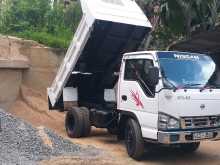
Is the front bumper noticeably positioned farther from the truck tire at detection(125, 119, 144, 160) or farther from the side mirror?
the side mirror

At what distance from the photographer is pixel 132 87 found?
34.8ft

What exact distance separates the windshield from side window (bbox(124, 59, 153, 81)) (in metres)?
0.40

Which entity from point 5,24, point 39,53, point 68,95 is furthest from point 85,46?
point 5,24

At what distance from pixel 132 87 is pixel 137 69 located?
408 mm

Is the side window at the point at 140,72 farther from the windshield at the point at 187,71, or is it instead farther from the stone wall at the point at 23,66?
the stone wall at the point at 23,66

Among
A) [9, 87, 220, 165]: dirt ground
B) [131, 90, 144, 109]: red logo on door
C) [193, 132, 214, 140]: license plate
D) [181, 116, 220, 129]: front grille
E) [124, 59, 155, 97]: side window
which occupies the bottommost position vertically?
[9, 87, 220, 165]: dirt ground

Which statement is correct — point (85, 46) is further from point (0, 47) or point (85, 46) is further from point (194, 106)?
point (0, 47)

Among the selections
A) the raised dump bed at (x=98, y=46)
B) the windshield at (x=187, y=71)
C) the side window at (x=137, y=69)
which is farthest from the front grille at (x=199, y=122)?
the raised dump bed at (x=98, y=46)

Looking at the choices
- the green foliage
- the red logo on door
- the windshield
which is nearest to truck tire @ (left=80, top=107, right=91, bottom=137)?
the red logo on door

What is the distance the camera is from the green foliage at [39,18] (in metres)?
20.6

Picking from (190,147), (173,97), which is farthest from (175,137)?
(190,147)

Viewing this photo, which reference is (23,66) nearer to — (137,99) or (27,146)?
(27,146)

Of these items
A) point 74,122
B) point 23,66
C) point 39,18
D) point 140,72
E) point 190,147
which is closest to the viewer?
point 140,72

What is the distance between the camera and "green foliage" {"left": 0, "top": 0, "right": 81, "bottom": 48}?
20578mm
